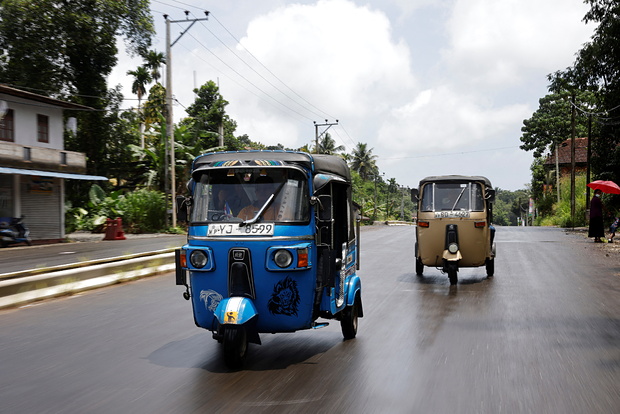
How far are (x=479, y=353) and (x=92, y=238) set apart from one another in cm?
2917

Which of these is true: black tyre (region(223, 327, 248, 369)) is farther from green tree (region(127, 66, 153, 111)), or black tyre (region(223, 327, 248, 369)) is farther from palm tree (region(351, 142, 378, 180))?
palm tree (region(351, 142, 378, 180))

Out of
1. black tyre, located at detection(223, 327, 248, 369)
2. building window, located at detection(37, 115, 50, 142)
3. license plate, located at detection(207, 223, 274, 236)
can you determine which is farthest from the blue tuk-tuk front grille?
building window, located at detection(37, 115, 50, 142)

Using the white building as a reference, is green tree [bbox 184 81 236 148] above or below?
above

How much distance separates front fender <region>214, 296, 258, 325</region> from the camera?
5.80 metres

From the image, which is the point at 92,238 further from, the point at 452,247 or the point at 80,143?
the point at 452,247

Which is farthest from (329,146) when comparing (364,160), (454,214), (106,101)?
(454,214)

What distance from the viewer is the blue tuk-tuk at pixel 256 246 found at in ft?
19.8

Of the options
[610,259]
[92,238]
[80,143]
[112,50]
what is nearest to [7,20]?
[112,50]

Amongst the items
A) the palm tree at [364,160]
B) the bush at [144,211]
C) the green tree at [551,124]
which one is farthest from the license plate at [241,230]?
the palm tree at [364,160]

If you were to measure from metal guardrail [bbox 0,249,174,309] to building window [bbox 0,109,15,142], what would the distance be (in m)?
15.0

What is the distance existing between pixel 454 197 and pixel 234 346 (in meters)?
8.60

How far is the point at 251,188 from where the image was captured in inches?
254

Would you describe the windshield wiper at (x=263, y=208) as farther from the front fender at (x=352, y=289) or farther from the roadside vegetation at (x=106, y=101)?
the roadside vegetation at (x=106, y=101)

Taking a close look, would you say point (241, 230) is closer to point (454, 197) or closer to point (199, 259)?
point (199, 259)
